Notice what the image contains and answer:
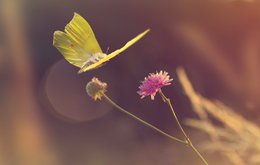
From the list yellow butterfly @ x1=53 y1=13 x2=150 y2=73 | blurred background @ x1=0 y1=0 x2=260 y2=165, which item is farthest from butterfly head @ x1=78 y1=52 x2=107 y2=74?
blurred background @ x1=0 y1=0 x2=260 y2=165

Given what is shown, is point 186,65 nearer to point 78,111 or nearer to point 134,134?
point 134,134

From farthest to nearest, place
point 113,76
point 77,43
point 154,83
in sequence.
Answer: point 113,76 → point 154,83 → point 77,43

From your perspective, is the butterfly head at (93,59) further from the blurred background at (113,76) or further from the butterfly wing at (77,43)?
the blurred background at (113,76)

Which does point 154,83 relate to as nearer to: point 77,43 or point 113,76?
point 77,43

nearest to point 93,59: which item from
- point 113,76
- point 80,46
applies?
point 80,46

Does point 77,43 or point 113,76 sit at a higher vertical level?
point 113,76

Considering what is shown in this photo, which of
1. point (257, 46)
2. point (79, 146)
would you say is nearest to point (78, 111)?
point (79, 146)

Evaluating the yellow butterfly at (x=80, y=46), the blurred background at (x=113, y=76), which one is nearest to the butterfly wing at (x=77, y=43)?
the yellow butterfly at (x=80, y=46)

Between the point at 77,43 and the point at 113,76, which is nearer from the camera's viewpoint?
the point at 77,43
